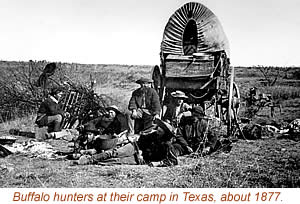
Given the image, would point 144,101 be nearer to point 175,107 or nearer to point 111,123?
point 111,123

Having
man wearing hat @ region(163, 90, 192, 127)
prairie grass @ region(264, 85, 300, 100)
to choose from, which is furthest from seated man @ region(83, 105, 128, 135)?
prairie grass @ region(264, 85, 300, 100)

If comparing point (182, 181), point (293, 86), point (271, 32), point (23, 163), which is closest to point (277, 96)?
point (293, 86)

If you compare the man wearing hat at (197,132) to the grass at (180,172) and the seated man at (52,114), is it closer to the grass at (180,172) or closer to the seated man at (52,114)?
the grass at (180,172)

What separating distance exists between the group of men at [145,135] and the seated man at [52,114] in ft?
0.64

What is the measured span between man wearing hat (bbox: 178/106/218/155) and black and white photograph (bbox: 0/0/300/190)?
0.02m

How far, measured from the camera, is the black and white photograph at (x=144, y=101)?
4.34m

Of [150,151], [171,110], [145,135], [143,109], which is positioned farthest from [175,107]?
[150,151]

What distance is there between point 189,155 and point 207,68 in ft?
7.05

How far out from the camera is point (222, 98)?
685cm

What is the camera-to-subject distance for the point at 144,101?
19.4 feet

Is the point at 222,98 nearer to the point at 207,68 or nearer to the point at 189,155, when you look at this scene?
the point at 207,68

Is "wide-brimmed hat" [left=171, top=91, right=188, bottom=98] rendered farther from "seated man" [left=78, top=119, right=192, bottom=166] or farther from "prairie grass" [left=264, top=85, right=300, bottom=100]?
"prairie grass" [left=264, top=85, right=300, bottom=100]

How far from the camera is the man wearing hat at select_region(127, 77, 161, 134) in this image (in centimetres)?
570

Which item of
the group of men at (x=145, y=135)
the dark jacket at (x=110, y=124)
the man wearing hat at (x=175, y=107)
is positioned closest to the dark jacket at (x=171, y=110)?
the man wearing hat at (x=175, y=107)
